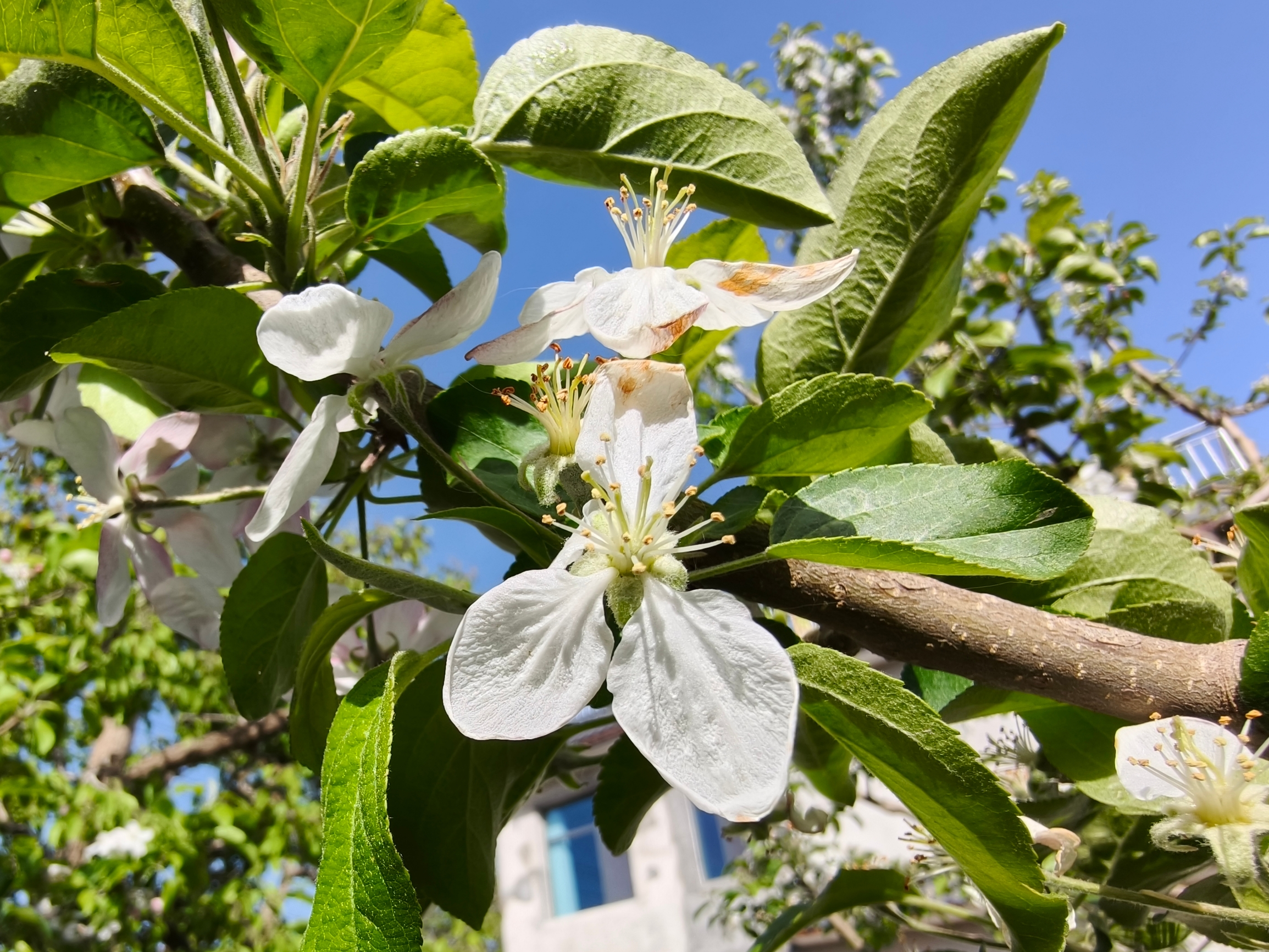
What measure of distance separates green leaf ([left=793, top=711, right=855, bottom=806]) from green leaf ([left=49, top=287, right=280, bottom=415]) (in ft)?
1.54

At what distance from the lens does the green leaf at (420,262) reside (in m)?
0.72

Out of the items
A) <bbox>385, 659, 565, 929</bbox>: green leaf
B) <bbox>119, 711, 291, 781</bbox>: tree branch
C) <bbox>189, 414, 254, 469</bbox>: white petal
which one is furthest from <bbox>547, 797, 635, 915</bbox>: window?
<bbox>385, 659, 565, 929</bbox>: green leaf

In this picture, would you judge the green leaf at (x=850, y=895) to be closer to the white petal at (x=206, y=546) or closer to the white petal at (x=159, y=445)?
the white petal at (x=206, y=546)

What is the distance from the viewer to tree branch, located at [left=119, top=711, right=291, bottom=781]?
2762 mm

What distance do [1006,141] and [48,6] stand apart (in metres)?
0.57

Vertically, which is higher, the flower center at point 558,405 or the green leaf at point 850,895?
the flower center at point 558,405

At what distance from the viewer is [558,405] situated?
0.53m

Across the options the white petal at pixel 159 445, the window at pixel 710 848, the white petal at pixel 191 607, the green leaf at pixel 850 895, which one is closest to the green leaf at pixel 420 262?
the white petal at pixel 159 445

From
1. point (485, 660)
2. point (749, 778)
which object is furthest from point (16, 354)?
point (749, 778)

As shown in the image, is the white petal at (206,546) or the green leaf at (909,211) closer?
the green leaf at (909,211)

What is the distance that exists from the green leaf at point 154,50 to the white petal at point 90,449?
0.32 meters

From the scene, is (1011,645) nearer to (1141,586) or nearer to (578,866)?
(1141,586)

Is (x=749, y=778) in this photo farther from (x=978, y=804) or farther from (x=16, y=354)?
(x=16, y=354)

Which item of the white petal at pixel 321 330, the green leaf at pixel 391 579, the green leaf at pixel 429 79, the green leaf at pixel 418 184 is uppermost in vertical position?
the green leaf at pixel 429 79
